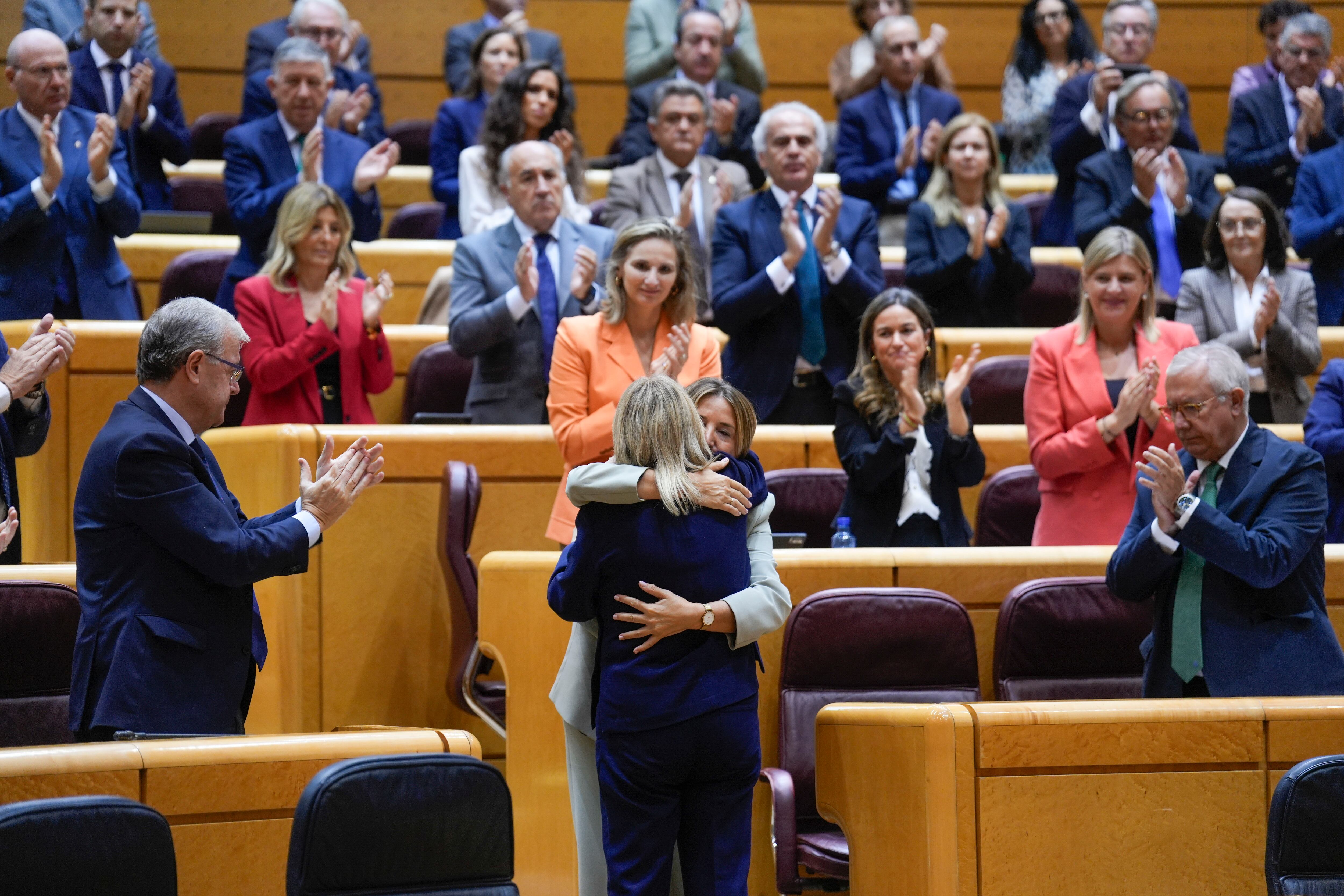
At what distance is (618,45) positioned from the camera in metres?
7.67

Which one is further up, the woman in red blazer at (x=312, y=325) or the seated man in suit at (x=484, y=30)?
the seated man in suit at (x=484, y=30)

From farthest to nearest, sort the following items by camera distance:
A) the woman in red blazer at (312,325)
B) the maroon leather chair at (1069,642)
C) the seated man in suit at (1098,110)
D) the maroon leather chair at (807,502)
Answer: the seated man in suit at (1098,110) → the woman in red blazer at (312,325) → the maroon leather chair at (807,502) → the maroon leather chair at (1069,642)

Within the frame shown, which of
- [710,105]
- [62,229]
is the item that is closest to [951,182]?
[710,105]

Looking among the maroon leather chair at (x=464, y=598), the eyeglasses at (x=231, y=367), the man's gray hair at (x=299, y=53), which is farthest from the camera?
the man's gray hair at (x=299, y=53)

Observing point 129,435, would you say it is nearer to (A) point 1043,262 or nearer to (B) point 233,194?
(B) point 233,194

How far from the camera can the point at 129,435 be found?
229 cm

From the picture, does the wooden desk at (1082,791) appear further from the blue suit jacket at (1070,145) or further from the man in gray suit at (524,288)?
the blue suit jacket at (1070,145)

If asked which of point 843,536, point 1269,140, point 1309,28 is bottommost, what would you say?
point 843,536

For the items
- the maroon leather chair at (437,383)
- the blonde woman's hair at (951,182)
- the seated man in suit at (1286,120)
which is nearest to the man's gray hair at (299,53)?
the maroon leather chair at (437,383)

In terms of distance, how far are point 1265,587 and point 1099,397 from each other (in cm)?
100

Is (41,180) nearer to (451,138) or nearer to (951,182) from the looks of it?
(451,138)

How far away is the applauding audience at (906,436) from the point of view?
→ 3.40 metres

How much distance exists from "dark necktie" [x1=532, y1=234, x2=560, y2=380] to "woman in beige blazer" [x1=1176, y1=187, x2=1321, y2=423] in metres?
1.84

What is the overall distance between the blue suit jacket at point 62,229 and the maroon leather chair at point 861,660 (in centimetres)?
251
